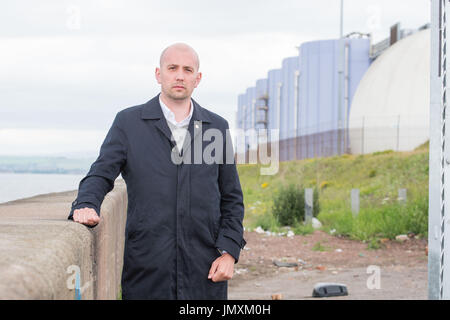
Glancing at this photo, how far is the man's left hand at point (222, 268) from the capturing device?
2.40 metres

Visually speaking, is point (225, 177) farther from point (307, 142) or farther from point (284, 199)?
point (307, 142)

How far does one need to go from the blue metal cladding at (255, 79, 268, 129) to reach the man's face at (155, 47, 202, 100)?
4505 cm

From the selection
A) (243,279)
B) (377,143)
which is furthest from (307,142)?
(243,279)

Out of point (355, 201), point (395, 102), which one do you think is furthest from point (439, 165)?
point (395, 102)

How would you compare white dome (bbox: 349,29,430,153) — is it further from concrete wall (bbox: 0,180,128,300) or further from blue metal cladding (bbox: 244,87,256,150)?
concrete wall (bbox: 0,180,128,300)

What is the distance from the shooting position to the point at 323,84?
1464 inches

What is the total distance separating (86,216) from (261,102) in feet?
157

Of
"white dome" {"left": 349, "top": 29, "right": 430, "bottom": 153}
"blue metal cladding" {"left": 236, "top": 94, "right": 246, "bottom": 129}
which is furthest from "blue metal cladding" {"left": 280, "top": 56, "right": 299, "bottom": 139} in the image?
"blue metal cladding" {"left": 236, "top": 94, "right": 246, "bottom": 129}

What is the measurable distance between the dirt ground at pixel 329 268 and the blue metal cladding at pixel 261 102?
121 ft

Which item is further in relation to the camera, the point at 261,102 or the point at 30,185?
the point at 261,102

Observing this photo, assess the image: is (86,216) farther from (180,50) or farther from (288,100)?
(288,100)

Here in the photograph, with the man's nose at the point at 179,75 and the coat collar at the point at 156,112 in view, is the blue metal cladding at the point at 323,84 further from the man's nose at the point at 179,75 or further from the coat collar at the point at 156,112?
the man's nose at the point at 179,75

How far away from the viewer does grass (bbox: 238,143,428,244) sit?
10758 millimetres

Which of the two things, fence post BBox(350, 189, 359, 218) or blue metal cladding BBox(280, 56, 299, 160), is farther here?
blue metal cladding BBox(280, 56, 299, 160)
